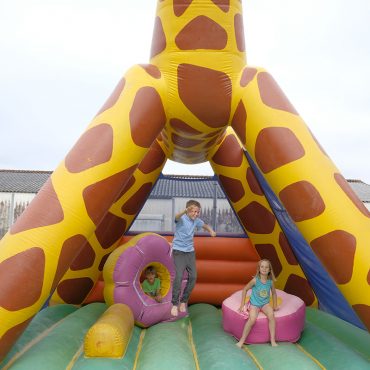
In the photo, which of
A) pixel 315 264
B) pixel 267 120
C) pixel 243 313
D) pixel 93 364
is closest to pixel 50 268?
pixel 93 364

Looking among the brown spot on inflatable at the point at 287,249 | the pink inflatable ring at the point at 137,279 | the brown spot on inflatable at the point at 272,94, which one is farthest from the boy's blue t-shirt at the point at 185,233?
the brown spot on inflatable at the point at 272,94

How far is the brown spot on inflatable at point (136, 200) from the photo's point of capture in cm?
438

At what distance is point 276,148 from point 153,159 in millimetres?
1778

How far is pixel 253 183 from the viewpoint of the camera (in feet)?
14.6

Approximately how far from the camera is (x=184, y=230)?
3668 millimetres

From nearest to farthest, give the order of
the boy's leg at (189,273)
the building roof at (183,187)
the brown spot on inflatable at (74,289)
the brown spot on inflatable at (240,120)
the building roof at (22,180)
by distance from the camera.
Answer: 1. the brown spot on inflatable at (240,120)
2. the boy's leg at (189,273)
3. the brown spot on inflatable at (74,289)
4. the building roof at (183,187)
5. the building roof at (22,180)

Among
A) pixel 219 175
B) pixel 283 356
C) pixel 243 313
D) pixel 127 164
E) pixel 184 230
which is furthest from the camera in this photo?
pixel 219 175

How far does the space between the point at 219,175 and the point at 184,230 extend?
1127mm

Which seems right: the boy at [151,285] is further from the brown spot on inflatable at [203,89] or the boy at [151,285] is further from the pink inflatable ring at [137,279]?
the brown spot on inflatable at [203,89]

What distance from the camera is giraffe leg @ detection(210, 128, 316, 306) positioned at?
14.4 ft

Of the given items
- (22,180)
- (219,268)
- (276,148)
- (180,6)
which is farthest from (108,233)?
(22,180)

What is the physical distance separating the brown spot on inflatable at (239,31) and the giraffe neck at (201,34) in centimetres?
2

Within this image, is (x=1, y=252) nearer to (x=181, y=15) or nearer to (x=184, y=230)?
(x=184, y=230)

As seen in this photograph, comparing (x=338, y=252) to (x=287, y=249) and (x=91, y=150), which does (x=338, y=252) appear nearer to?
(x=91, y=150)
